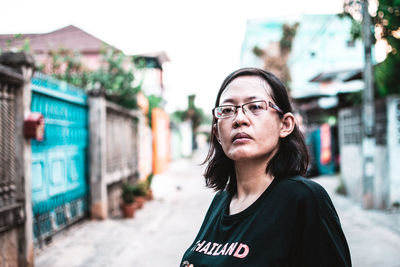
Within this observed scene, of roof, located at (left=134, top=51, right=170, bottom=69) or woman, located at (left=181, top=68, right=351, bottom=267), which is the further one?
roof, located at (left=134, top=51, right=170, bottom=69)

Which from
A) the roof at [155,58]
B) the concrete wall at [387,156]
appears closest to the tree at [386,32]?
the concrete wall at [387,156]

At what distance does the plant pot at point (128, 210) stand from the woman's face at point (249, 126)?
22.6ft

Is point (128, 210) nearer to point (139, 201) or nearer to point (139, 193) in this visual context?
point (139, 201)

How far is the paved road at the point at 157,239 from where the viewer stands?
→ 5.20 meters

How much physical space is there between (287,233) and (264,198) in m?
0.18

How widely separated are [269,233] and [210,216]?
0.51 metres

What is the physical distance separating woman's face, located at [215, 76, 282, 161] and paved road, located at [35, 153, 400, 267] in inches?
156

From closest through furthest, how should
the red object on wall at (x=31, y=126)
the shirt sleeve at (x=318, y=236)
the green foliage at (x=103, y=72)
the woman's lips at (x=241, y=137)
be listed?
Result: the shirt sleeve at (x=318, y=236)
the woman's lips at (x=241, y=137)
the red object on wall at (x=31, y=126)
the green foliage at (x=103, y=72)

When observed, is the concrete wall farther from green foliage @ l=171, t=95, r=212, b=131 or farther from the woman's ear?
green foliage @ l=171, t=95, r=212, b=131

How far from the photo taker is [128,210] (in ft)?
26.7

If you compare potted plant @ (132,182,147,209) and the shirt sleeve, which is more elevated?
the shirt sleeve

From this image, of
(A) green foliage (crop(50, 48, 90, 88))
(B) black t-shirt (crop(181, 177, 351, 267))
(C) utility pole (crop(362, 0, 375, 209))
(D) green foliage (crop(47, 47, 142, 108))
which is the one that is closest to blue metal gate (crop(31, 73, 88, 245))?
(D) green foliage (crop(47, 47, 142, 108))

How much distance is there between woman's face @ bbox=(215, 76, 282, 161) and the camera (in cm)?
149

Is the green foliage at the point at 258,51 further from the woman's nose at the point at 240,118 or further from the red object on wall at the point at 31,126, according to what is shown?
the woman's nose at the point at 240,118
